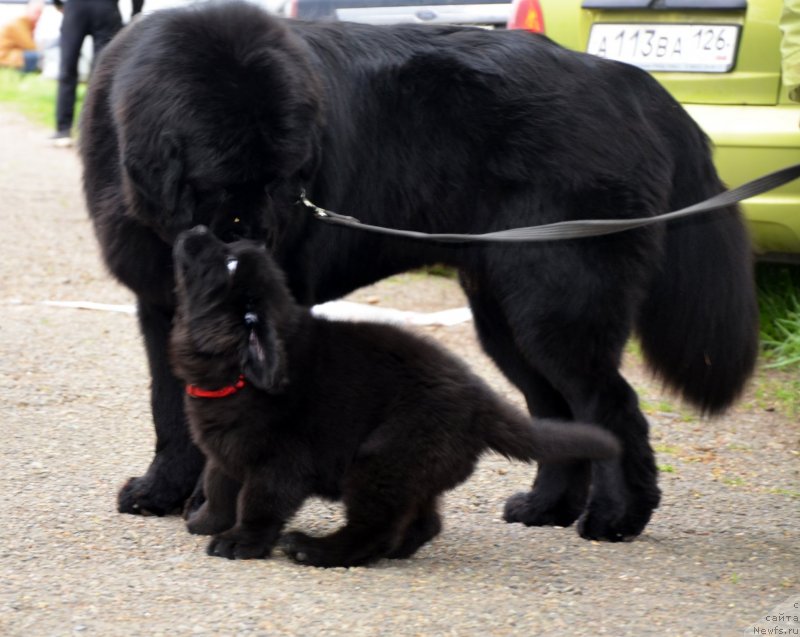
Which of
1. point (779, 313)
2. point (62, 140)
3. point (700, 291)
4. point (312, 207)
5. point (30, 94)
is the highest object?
point (312, 207)

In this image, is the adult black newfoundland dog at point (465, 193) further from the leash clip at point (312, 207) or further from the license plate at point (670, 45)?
the license plate at point (670, 45)

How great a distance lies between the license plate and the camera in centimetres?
472

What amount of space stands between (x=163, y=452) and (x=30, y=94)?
12910 millimetres

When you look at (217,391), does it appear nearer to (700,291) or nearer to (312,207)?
(312,207)

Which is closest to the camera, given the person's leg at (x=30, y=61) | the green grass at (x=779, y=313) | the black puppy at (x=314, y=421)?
the black puppy at (x=314, y=421)

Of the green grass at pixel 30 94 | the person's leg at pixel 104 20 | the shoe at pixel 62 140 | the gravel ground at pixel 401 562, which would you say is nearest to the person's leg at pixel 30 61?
the green grass at pixel 30 94

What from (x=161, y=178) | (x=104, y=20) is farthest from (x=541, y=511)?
(x=104, y=20)

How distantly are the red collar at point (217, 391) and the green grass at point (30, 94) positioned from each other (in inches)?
439

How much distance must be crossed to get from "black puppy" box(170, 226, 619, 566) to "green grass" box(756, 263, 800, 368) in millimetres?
2507

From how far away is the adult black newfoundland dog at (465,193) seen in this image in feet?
9.89

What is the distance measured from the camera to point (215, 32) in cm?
307

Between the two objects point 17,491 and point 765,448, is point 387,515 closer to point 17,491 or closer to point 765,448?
point 17,491

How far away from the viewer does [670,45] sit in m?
4.84

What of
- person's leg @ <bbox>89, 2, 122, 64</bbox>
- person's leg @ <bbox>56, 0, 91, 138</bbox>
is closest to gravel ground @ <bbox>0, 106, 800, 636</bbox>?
person's leg @ <bbox>89, 2, 122, 64</bbox>
